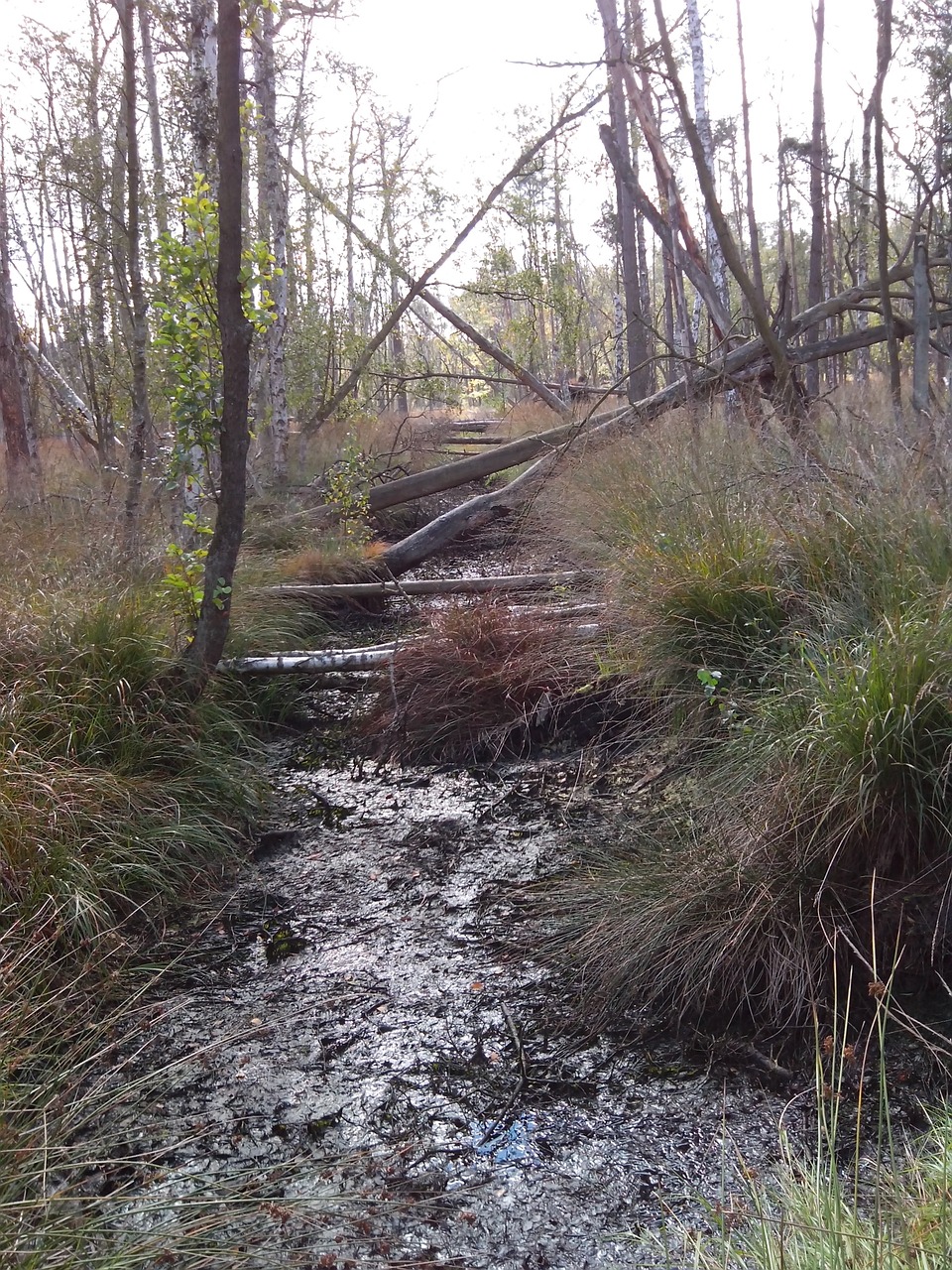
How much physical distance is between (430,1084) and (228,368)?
3118 mm

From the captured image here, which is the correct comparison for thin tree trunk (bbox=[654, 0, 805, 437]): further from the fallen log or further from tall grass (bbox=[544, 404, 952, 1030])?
tall grass (bbox=[544, 404, 952, 1030])

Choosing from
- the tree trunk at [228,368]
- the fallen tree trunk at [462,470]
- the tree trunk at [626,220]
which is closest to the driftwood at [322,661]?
the tree trunk at [228,368]

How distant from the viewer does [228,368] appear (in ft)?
Result: 13.8

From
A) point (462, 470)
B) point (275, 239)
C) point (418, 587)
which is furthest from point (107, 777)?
point (275, 239)

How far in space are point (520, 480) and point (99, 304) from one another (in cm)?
495

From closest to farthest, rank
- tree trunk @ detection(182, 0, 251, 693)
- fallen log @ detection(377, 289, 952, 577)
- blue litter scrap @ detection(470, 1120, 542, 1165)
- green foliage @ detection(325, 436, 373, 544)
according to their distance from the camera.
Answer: blue litter scrap @ detection(470, 1120, 542, 1165)
tree trunk @ detection(182, 0, 251, 693)
green foliage @ detection(325, 436, 373, 544)
fallen log @ detection(377, 289, 952, 577)

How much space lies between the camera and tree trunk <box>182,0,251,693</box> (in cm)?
410

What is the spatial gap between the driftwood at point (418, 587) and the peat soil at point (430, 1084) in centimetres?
249

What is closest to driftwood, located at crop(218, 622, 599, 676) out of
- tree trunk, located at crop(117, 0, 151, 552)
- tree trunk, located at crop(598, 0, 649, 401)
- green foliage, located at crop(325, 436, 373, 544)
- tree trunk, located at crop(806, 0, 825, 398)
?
tree trunk, located at crop(117, 0, 151, 552)

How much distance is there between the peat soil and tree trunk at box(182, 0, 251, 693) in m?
1.22

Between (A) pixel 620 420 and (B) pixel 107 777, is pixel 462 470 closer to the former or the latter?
(A) pixel 620 420

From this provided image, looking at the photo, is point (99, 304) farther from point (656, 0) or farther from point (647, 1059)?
point (647, 1059)

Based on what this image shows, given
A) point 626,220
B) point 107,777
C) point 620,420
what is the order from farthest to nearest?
point 626,220 → point 620,420 → point 107,777

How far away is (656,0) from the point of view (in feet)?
20.3
